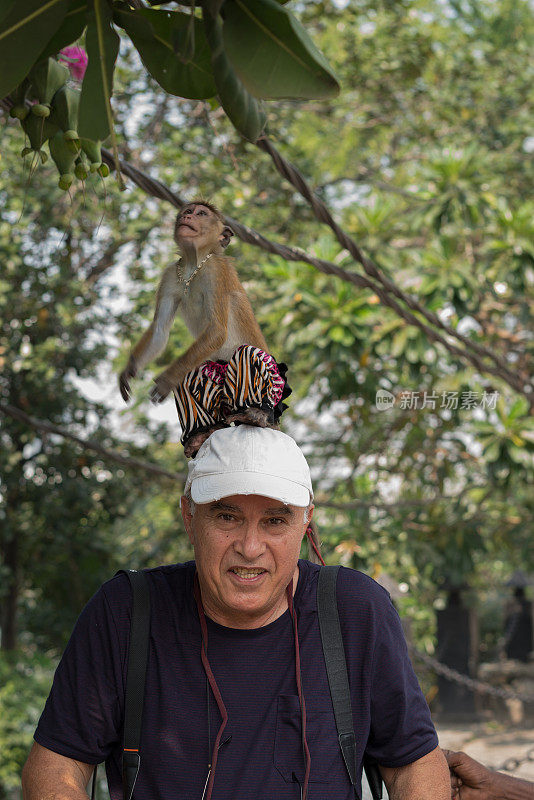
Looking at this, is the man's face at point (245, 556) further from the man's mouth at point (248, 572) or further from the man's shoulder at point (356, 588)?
the man's shoulder at point (356, 588)

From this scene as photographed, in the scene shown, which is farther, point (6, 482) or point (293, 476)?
point (6, 482)

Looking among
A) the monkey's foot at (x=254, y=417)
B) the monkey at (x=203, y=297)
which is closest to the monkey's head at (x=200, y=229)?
the monkey at (x=203, y=297)

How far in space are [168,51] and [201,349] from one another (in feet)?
2.38

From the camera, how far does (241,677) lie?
166 centimetres

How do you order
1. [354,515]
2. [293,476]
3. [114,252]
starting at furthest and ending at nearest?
[114,252] < [354,515] < [293,476]

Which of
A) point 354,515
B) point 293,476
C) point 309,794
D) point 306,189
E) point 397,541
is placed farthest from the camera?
point 397,541

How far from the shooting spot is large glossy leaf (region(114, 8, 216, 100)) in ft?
3.74

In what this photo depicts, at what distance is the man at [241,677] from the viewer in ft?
5.24

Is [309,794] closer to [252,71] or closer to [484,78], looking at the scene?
[252,71]

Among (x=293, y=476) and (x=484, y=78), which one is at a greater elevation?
(x=484, y=78)

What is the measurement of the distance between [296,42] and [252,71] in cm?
6

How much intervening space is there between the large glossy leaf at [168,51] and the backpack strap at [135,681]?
38.3 inches

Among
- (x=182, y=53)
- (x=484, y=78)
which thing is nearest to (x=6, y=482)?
(x=182, y=53)

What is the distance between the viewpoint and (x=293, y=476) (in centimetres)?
172
